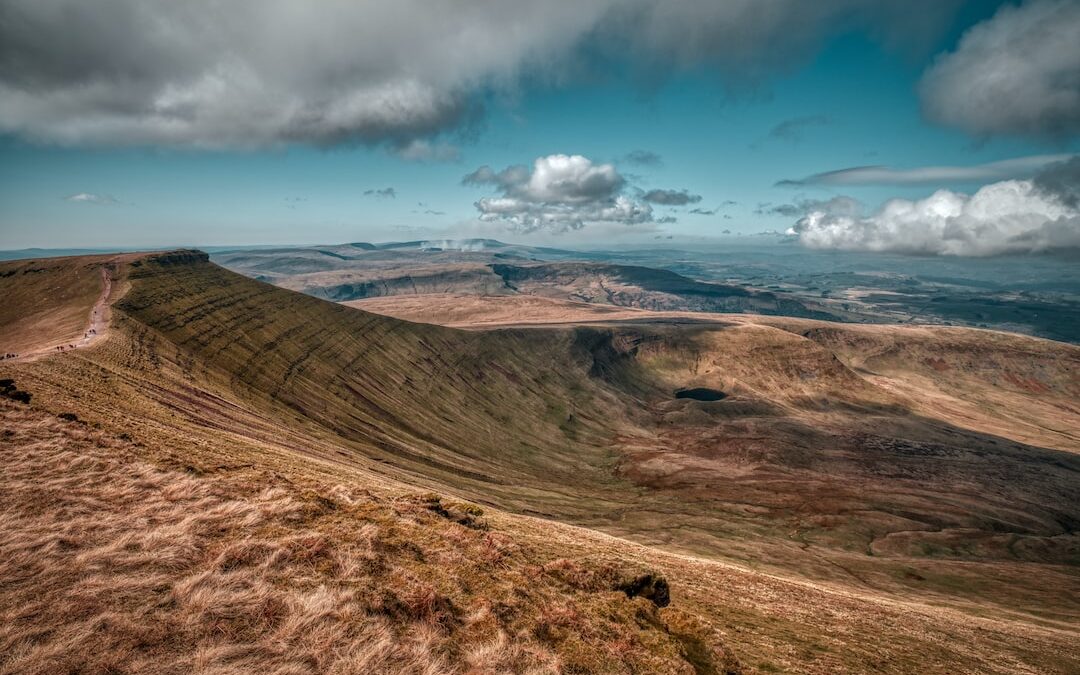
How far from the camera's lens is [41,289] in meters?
144

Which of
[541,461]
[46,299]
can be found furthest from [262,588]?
[46,299]

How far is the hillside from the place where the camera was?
2120cm

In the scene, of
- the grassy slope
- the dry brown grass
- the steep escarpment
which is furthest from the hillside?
the grassy slope

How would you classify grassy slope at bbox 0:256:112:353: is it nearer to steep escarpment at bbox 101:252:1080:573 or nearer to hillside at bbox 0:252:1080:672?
hillside at bbox 0:252:1080:672

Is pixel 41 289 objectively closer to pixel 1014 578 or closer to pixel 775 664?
pixel 775 664

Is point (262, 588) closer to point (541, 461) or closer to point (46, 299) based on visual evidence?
point (541, 461)

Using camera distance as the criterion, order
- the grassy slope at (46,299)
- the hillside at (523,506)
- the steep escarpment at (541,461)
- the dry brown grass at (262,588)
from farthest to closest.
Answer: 1. the steep escarpment at (541,461)
2. the grassy slope at (46,299)
3. the hillside at (523,506)
4. the dry brown grass at (262,588)

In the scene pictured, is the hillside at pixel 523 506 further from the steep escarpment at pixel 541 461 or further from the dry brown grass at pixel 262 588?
the steep escarpment at pixel 541 461

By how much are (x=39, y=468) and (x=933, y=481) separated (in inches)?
9742

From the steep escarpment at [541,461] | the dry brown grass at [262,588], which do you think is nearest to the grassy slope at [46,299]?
the steep escarpment at [541,461]

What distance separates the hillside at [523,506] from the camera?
21.2 meters

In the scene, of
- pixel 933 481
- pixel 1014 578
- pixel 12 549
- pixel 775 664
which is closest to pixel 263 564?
pixel 12 549

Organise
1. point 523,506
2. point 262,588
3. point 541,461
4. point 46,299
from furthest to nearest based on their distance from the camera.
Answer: point 541,461 → point 46,299 → point 523,506 → point 262,588

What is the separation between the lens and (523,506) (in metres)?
102
